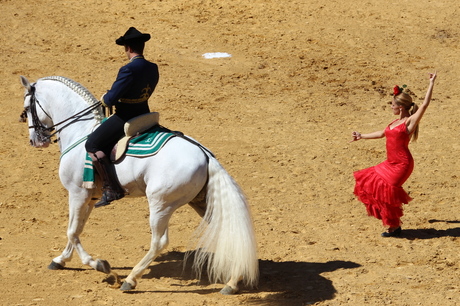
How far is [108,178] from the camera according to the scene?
299 inches

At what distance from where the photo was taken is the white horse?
7270 mm

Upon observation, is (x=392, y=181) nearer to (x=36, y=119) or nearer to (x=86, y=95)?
(x=86, y=95)

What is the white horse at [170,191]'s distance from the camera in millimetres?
7270

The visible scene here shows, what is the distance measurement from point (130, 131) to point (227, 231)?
1.51m

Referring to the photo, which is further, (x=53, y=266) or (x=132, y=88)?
(x=53, y=266)

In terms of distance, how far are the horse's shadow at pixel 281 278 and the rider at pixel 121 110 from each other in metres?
1.32

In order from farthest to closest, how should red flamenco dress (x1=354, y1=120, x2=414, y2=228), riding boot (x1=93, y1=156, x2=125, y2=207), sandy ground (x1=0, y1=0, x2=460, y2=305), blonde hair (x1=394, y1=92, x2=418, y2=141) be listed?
red flamenco dress (x1=354, y1=120, x2=414, y2=228)
blonde hair (x1=394, y1=92, x2=418, y2=141)
sandy ground (x1=0, y1=0, x2=460, y2=305)
riding boot (x1=93, y1=156, x2=125, y2=207)

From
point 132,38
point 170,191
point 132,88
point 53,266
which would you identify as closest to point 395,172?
point 170,191

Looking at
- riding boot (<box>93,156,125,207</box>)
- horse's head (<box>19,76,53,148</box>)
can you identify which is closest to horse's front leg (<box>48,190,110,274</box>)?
riding boot (<box>93,156,125,207</box>)

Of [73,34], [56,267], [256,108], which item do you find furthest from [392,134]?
[73,34]

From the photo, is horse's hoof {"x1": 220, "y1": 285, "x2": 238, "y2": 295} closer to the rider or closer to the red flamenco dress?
the rider

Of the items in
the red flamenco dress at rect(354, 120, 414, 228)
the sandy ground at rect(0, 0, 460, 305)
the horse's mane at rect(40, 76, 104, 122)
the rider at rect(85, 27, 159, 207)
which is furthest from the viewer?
the red flamenco dress at rect(354, 120, 414, 228)

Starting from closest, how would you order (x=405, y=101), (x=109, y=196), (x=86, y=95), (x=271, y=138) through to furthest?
(x=109, y=196) → (x=86, y=95) → (x=405, y=101) → (x=271, y=138)

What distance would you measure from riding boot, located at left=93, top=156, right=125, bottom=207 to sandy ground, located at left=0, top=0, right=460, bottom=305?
1.08m
